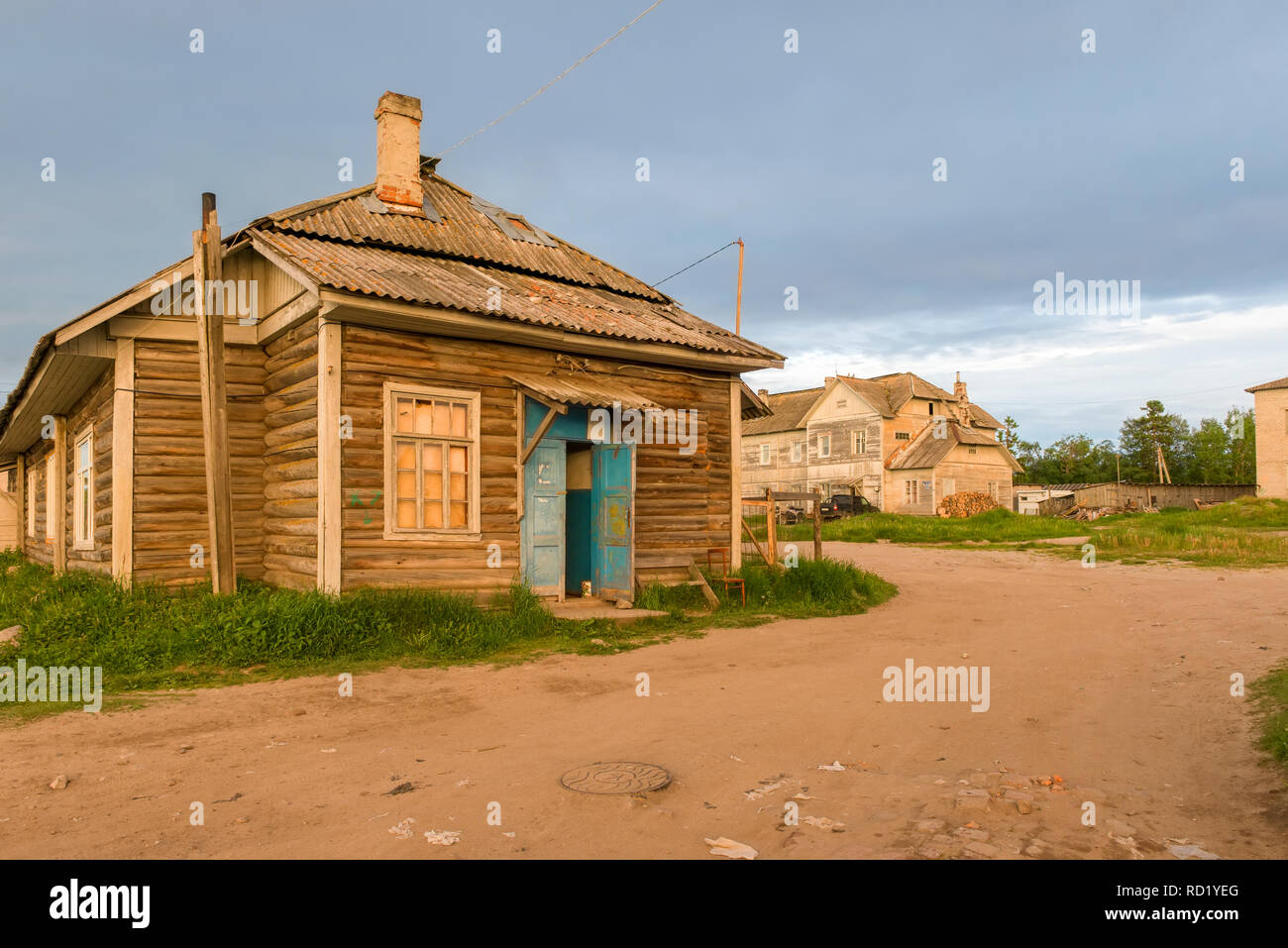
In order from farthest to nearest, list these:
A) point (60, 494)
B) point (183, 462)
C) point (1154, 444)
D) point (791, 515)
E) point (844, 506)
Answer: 1. point (1154, 444)
2. point (844, 506)
3. point (791, 515)
4. point (60, 494)
5. point (183, 462)

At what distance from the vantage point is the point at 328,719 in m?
6.53

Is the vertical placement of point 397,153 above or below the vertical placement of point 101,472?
above

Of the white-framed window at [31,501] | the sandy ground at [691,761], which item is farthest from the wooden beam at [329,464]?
the white-framed window at [31,501]

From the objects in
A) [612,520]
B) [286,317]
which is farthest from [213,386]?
[612,520]

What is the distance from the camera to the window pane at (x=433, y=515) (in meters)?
10.2

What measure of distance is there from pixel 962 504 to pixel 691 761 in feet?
125

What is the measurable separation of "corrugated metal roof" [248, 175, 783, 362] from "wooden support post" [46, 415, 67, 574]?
7716 millimetres

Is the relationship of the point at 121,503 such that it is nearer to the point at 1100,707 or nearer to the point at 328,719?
→ the point at 328,719

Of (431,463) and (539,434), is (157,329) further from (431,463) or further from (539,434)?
(539,434)

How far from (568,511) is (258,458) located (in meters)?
4.35

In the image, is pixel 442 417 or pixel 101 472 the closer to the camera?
pixel 442 417

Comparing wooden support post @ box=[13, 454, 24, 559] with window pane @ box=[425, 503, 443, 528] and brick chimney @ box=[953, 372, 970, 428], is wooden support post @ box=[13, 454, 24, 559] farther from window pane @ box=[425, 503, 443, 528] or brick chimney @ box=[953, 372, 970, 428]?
brick chimney @ box=[953, 372, 970, 428]

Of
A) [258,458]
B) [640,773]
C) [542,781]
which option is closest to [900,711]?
[640,773]

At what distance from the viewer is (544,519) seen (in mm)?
11125
